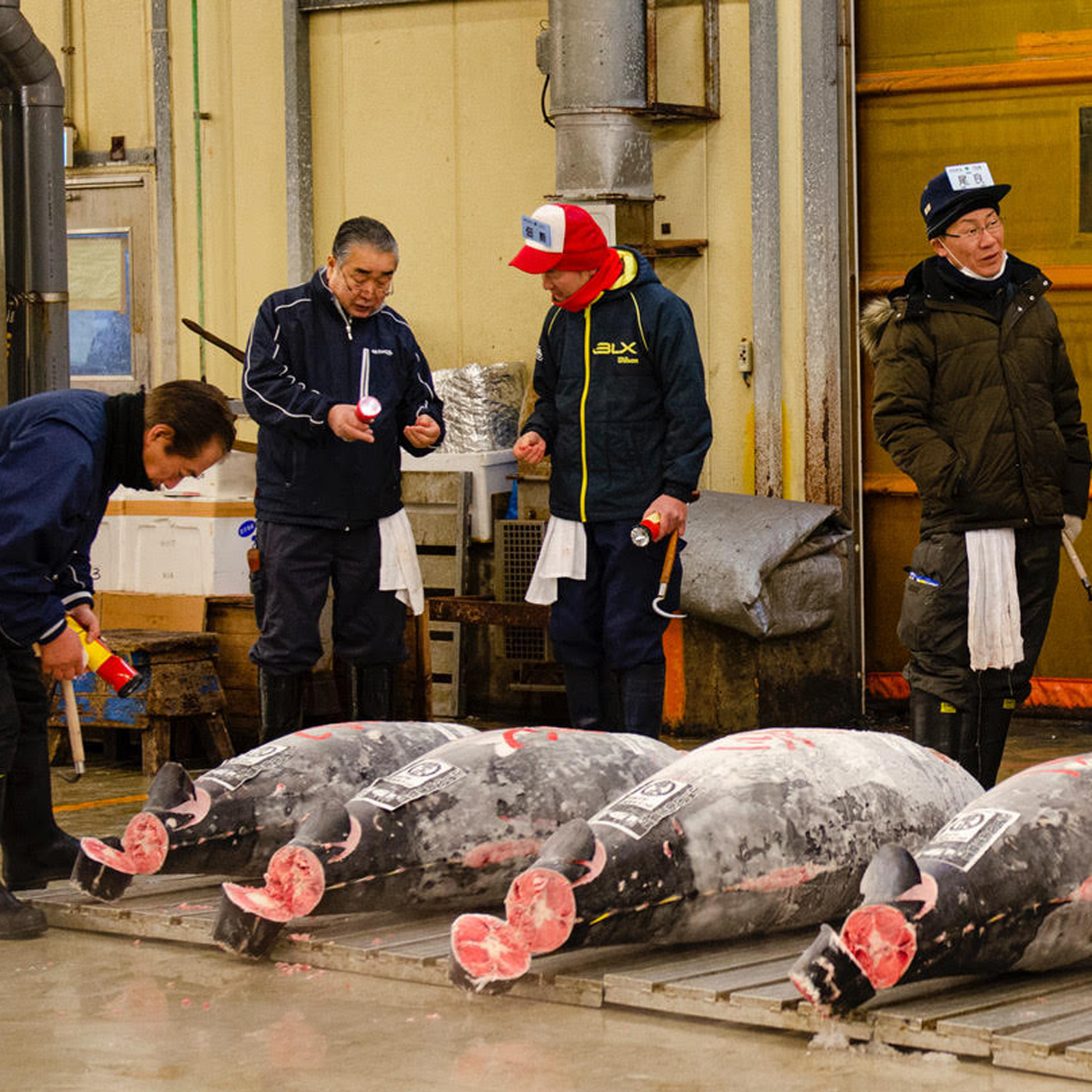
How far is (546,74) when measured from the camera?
8.91 metres

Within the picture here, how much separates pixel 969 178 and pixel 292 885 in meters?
2.71

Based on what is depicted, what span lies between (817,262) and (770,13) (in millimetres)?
1030

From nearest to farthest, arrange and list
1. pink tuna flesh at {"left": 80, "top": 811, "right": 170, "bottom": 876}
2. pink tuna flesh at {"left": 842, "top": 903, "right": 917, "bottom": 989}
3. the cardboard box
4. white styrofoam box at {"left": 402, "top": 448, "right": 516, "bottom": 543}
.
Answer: pink tuna flesh at {"left": 842, "top": 903, "right": 917, "bottom": 989}
pink tuna flesh at {"left": 80, "top": 811, "right": 170, "bottom": 876}
the cardboard box
white styrofoam box at {"left": 402, "top": 448, "right": 516, "bottom": 543}

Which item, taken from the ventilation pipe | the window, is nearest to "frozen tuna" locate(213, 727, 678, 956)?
the ventilation pipe

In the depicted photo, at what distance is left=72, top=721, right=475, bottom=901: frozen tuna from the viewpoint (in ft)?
15.9

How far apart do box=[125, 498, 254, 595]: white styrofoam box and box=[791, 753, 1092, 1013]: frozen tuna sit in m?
4.22

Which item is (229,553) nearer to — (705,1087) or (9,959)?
(9,959)

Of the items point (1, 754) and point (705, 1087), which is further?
point (1, 754)

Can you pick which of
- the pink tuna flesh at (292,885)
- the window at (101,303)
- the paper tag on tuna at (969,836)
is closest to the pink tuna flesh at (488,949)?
the pink tuna flesh at (292,885)

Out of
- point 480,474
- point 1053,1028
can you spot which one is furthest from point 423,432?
point 1053,1028

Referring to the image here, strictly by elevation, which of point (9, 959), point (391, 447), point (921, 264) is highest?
point (921, 264)

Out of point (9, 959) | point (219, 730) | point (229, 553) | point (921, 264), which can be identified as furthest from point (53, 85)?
point (9, 959)

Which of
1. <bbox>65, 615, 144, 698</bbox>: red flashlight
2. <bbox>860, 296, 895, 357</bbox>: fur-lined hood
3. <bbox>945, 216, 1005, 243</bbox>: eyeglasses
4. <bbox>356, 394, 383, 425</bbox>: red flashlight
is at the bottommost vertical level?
<bbox>65, 615, 144, 698</bbox>: red flashlight

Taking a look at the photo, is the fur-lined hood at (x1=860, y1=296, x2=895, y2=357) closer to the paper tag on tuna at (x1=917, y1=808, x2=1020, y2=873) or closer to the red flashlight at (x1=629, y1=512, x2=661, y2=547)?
the red flashlight at (x1=629, y1=512, x2=661, y2=547)
